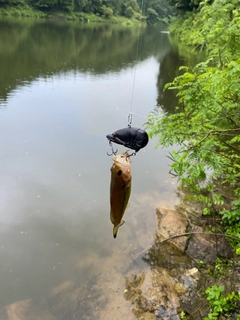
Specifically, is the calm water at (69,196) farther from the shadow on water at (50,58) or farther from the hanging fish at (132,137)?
the hanging fish at (132,137)

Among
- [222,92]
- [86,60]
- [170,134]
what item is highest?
[222,92]

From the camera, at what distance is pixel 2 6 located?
4922 cm

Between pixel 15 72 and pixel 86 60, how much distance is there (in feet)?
25.6

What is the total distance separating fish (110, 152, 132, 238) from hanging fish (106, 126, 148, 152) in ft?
0.91

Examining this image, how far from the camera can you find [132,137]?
2.72m

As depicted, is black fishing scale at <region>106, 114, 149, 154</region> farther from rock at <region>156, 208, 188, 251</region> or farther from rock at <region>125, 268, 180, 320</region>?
rock at <region>156, 208, 188, 251</region>

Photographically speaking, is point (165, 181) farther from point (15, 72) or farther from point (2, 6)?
point (2, 6)

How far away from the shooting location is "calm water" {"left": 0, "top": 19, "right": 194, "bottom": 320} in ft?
16.2


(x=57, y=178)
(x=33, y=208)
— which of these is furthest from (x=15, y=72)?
(x=33, y=208)

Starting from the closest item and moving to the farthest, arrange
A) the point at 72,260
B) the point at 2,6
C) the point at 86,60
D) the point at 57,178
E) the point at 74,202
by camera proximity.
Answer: the point at 72,260, the point at 74,202, the point at 57,178, the point at 86,60, the point at 2,6

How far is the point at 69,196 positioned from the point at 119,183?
5.02 m

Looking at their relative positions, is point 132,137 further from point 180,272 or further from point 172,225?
point 172,225

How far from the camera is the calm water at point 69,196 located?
16.2ft

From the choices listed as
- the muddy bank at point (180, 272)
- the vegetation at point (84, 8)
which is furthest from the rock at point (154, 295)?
the vegetation at point (84, 8)
